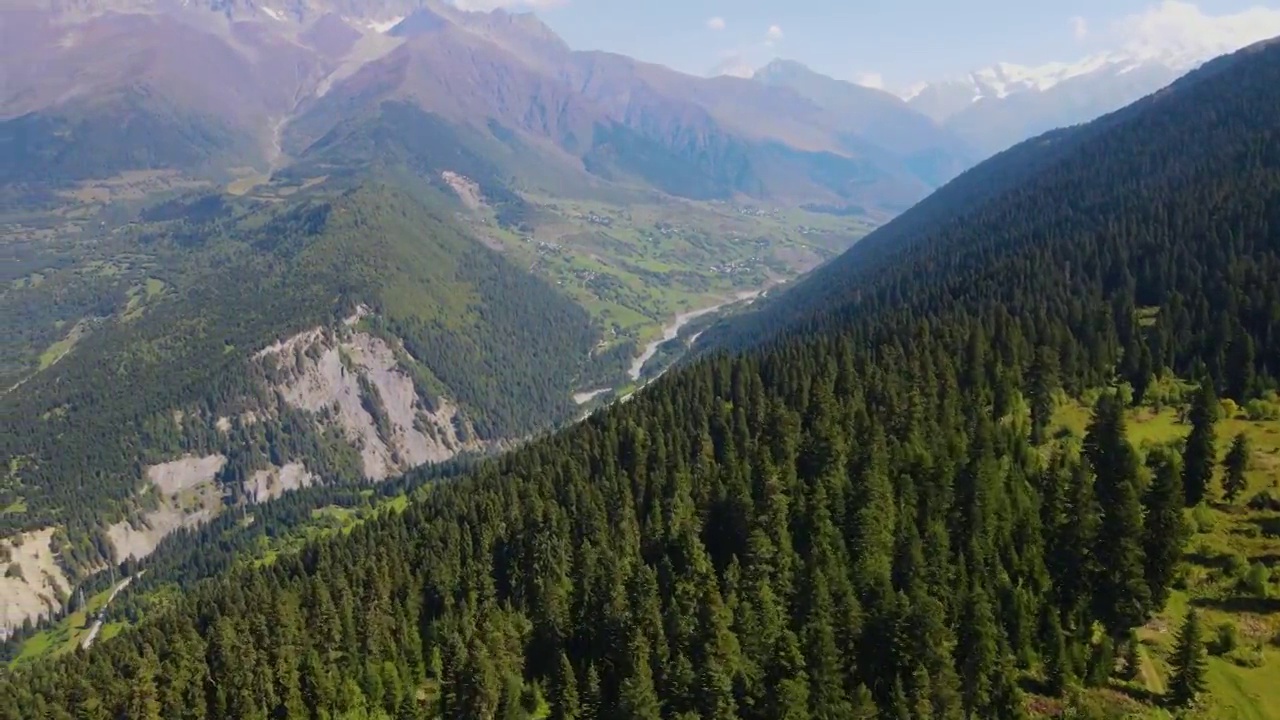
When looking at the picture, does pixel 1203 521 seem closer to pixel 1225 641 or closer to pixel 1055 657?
pixel 1225 641

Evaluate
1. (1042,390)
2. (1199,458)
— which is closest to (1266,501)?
(1199,458)

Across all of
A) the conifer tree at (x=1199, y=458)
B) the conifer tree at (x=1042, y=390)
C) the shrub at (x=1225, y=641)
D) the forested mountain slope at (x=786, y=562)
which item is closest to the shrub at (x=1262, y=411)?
the forested mountain slope at (x=786, y=562)

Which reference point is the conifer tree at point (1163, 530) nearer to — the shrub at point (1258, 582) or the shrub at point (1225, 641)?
the shrub at point (1225, 641)

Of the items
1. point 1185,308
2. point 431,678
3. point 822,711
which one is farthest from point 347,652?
point 1185,308

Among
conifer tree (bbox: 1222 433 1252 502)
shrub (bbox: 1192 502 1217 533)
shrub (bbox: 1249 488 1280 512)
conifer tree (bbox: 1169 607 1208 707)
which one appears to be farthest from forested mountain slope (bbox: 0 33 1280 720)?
shrub (bbox: 1192 502 1217 533)

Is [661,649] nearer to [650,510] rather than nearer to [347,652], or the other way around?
[650,510]
